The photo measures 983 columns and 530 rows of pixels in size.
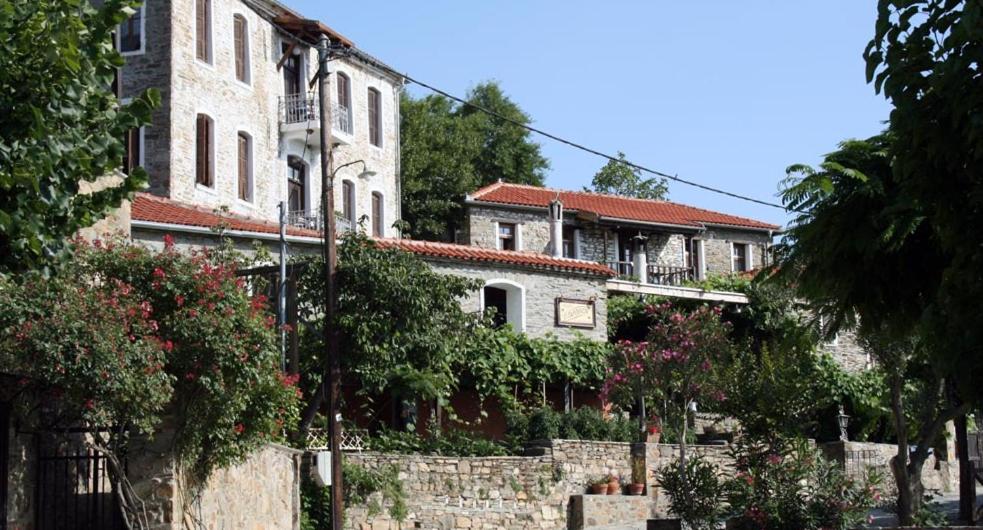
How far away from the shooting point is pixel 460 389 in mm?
31609

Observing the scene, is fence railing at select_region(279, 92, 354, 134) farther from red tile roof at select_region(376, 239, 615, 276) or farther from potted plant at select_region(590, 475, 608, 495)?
potted plant at select_region(590, 475, 608, 495)

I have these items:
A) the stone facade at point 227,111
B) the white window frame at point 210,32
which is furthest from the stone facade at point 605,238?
the white window frame at point 210,32

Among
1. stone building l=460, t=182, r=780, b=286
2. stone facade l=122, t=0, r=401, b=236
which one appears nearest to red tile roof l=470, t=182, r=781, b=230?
stone building l=460, t=182, r=780, b=286

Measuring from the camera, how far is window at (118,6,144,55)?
34844 millimetres

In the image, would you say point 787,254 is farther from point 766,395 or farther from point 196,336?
point 766,395

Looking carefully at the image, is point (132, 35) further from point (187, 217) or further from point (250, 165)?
point (187, 217)

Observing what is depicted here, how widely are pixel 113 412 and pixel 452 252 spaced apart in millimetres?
18644

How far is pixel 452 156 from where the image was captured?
167ft

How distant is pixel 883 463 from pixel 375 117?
1796 centimetres

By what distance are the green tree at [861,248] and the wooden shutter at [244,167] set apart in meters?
25.3

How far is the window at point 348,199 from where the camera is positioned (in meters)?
41.0

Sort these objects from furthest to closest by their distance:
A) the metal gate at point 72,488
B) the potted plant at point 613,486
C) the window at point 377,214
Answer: the window at point 377,214, the potted plant at point 613,486, the metal gate at point 72,488

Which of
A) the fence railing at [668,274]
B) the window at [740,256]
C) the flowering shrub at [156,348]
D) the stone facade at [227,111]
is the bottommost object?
the flowering shrub at [156,348]

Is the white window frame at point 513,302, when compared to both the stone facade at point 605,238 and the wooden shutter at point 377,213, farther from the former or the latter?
the wooden shutter at point 377,213
